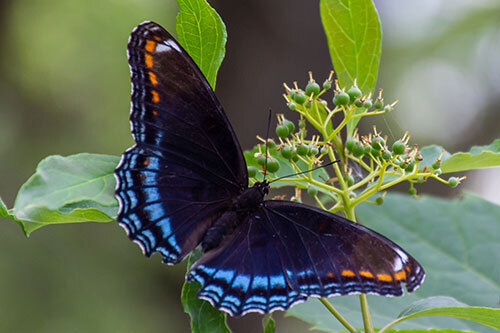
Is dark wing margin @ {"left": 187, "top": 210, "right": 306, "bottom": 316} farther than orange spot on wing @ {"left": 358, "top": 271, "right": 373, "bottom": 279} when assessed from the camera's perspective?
No

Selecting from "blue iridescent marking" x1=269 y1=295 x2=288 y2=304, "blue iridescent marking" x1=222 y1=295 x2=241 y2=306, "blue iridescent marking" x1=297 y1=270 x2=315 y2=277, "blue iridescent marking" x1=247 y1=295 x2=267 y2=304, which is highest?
"blue iridescent marking" x1=297 y1=270 x2=315 y2=277

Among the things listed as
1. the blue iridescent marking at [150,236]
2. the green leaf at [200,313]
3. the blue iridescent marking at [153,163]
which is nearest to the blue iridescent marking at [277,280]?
the green leaf at [200,313]

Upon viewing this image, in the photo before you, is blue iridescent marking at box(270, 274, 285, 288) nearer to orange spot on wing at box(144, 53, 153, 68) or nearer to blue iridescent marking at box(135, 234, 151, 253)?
blue iridescent marking at box(135, 234, 151, 253)

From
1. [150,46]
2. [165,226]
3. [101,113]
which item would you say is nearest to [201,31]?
[150,46]

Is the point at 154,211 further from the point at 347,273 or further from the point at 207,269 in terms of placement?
Result: the point at 347,273

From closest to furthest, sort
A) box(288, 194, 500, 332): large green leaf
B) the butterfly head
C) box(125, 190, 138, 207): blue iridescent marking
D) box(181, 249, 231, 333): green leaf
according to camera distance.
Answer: box(181, 249, 231, 333): green leaf → box(125, 190, 138, 207): blue iridescent marking → the butterfly head → box(288, 194, 500, 332): large green leaf

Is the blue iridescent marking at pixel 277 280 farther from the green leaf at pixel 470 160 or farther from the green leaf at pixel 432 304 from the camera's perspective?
the green leaf at pixel 470 160

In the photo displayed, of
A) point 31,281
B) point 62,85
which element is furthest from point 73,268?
point 62,85

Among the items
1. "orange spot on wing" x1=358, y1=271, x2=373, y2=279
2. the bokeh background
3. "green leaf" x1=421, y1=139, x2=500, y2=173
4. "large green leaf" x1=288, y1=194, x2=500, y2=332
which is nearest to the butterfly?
"orange spot on wing" x1=358, y1=271, x2=373, y2=279
